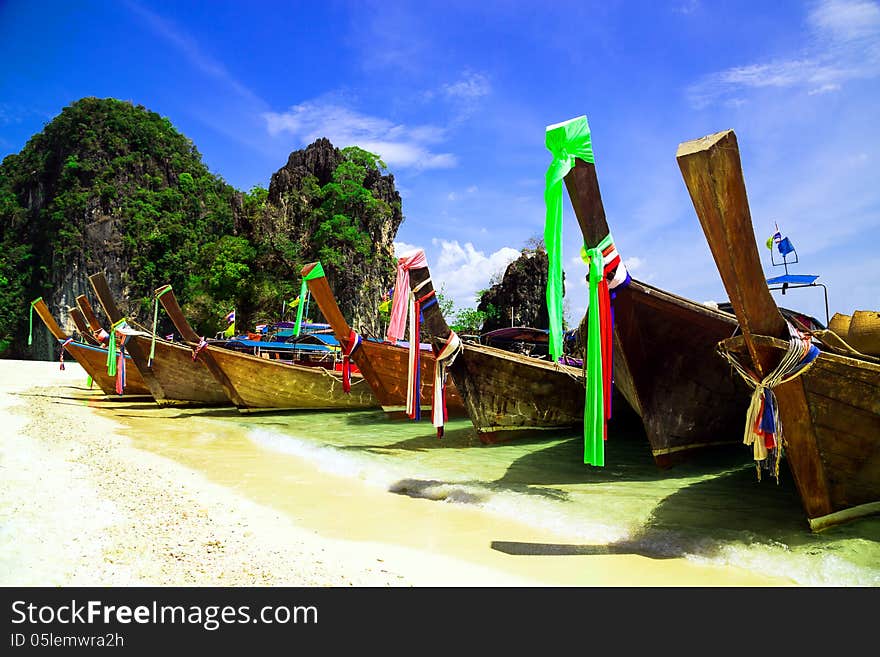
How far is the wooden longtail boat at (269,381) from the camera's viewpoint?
11.9 m

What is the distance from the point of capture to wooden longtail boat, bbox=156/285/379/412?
1188 cm

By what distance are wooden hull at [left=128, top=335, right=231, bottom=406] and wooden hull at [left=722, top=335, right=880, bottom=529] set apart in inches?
500

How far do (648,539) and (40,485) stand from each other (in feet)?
16.9

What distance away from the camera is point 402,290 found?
745 cm

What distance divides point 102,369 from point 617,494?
1573 cm

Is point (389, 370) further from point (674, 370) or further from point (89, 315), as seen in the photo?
point (89, 315)

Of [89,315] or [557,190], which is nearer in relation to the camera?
[557,190]

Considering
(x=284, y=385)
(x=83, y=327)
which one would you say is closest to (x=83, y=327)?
(x=83, y=327)

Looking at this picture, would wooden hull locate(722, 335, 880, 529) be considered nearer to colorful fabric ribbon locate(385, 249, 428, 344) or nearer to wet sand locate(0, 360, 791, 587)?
wet sand locate(0, 360, 791, 587)

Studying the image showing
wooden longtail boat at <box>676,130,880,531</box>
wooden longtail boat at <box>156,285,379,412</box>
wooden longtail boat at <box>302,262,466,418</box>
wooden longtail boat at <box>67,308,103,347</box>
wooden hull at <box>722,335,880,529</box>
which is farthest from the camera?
wooden longtail boat at <box>67,308,103,347</box>

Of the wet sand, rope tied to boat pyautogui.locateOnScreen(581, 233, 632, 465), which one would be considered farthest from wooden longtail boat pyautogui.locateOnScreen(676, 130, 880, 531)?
the wet sand

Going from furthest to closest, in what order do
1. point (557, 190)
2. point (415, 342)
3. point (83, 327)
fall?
point (83, 327) < point (415, 342) < point (557, 190)
